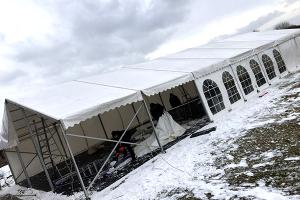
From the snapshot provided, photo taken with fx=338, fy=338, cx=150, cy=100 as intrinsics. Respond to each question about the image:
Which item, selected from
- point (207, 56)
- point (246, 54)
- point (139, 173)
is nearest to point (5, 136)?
point (139, 173)

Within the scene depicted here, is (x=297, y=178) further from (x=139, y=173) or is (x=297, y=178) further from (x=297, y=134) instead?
(x=139, y=173)

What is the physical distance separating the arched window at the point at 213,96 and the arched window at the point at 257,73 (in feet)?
10.6

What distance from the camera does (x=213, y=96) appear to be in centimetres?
1280

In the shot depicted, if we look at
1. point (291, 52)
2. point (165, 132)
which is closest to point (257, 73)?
point (291, 52)

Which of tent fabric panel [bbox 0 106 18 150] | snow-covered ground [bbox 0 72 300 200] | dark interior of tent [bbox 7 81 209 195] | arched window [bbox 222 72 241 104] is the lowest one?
snow-covered ground [bbox 0 72 300 200]

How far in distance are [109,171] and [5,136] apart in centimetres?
392

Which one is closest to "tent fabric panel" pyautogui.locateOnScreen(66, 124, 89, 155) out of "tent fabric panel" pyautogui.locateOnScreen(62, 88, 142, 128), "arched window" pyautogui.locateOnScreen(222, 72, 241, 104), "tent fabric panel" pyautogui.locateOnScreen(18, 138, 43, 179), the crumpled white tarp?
"tent fabric panel" pyautogui.locateOnScreen(18, 138, 43, 179)

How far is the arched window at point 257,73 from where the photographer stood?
15383 millimetres

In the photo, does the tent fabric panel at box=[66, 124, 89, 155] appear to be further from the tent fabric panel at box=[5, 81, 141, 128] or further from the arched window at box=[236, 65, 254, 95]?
the arched window at box=[236, 65, 254, 95]

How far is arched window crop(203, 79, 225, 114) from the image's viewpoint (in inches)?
495

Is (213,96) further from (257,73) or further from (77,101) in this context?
(77,101)

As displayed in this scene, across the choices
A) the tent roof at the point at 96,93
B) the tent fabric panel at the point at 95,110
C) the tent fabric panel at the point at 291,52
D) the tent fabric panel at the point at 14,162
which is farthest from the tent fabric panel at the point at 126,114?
the tent fabric panel at the point at 291,52

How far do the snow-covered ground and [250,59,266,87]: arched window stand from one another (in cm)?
366

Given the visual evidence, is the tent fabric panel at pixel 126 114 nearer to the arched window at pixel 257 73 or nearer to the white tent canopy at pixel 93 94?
the white tent canopy at pixel 93 94
